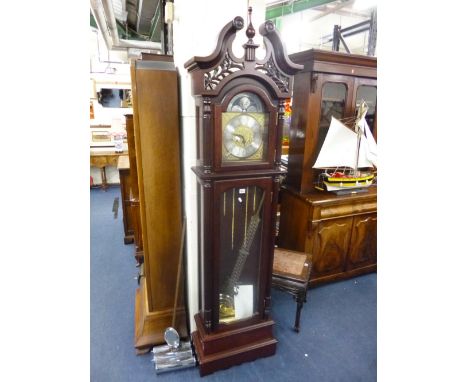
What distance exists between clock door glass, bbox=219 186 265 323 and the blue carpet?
1.22 feet

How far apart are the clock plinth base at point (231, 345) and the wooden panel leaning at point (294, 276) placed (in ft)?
Answer: 0.85

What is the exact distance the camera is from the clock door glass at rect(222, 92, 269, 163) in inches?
53.0

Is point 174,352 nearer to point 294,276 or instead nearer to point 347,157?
point 294,276

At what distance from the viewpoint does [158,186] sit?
1647 millimetres

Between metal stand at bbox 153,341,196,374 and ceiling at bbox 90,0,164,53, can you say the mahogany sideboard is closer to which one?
metal stand at bbox 153,341,196,374

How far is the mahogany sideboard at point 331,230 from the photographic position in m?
2.30

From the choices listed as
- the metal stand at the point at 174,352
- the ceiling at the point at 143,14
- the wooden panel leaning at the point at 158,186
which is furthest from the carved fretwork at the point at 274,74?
the ceiling at the point at 143,14

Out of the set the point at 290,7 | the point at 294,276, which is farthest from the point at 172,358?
the point at 290,7

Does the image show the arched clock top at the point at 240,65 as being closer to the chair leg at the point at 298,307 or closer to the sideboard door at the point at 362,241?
the chair leg at the point at 298,307

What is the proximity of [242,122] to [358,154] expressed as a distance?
57.1 inches

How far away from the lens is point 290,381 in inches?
65.9

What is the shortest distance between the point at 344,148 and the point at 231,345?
1.66 m
